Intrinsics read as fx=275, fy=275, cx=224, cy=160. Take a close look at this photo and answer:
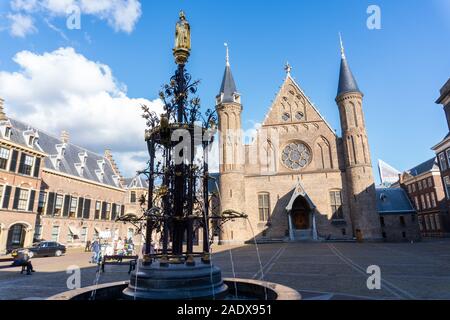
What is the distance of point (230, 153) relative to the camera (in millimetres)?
34688

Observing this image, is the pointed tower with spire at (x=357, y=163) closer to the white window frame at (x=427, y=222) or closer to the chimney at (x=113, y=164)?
the white window frame at (x=427, y=222)

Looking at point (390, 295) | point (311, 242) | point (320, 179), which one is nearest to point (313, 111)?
point (320, 179)

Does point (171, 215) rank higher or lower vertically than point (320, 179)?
lower

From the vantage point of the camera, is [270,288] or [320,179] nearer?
[270,288]

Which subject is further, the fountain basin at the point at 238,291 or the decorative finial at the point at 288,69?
the decorative finial at the point at 288,69

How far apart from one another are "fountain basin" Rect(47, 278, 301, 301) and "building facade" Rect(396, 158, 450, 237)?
49.1m

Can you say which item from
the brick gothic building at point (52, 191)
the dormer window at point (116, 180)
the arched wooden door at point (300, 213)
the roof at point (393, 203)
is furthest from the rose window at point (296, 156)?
the dormer window at point (116, 180)

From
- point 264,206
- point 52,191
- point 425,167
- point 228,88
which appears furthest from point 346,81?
point 52,191

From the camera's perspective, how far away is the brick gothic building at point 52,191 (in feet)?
86.6

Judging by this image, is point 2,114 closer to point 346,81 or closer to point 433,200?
point 346,81

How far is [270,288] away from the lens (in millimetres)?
5934

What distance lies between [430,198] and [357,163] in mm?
25291
